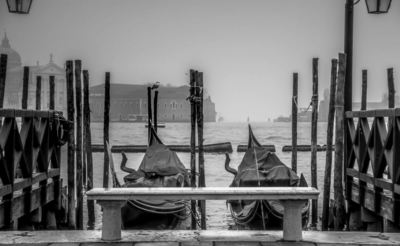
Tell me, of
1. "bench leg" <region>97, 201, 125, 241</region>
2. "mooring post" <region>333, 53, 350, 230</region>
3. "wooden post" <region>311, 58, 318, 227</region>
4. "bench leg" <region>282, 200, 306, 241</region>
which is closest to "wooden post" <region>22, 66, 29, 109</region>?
"wooden post" <region>311, 58, 318, 227</region>

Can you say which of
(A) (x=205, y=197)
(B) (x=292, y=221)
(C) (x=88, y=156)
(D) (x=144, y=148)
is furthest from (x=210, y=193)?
(D) (x=144, y=148)

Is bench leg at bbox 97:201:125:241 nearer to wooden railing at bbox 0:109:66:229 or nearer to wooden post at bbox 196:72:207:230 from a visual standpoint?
wooden railing at bbox 0:109:66:229

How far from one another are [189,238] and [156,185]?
20.5ft

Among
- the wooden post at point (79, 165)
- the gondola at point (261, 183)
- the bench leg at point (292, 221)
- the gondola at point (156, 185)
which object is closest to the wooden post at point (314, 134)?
the gondola at point (261, 183)

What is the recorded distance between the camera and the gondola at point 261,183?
10.3 metres

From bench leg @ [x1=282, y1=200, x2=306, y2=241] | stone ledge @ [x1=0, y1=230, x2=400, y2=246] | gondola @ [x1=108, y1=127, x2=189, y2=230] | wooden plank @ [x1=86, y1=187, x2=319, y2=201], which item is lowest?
gondola @ [x1=108, y1=127, x2=189, y2=230]

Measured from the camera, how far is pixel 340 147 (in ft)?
28.4

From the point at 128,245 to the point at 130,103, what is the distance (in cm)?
14833

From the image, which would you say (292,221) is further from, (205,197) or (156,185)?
(156,185)

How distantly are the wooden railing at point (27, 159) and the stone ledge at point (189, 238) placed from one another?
148 centimetres

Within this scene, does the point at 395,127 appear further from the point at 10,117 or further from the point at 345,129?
the point at 10,117

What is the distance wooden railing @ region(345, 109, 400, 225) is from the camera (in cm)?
633

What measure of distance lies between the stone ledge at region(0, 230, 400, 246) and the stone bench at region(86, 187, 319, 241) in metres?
0.10

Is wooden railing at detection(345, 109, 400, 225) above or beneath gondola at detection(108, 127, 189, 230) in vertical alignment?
above
